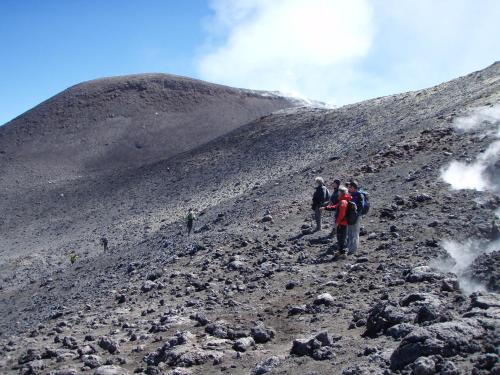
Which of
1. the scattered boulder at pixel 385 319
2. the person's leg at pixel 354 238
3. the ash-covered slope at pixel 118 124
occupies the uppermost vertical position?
the ash-covered slope at pixel 118 124

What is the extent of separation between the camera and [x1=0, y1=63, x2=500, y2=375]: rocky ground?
5246mm

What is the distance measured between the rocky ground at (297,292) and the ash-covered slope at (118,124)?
2546cm

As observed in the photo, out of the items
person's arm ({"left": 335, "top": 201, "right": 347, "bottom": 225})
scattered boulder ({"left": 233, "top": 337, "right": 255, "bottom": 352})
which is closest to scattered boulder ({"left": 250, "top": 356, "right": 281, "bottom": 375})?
scattered boulder ({"left": 233, "top": 337, "right": 255, "bottom": 352})

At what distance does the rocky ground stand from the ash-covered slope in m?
25.5

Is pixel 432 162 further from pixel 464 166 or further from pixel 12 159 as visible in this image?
pixel 12 159

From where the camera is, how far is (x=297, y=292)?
26.3 feet

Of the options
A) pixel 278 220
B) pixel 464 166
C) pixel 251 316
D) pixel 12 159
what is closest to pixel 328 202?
pixel 278 220

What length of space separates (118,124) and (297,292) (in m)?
48.9

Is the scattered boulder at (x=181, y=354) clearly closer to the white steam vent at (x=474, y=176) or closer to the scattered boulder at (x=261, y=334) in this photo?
the scattered boulder at (x=261, y=334)

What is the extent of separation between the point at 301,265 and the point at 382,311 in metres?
3.59

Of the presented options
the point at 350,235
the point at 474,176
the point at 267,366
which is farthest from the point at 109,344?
the point at 474,176

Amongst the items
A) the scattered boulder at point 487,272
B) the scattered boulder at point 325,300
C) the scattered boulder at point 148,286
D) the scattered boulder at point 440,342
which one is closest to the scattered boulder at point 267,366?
the scattered boulder at point 440,342

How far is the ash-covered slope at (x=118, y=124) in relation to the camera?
45844mm

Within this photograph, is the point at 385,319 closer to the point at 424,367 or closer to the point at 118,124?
the point at 424,367
